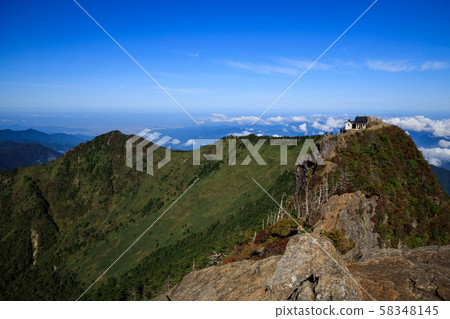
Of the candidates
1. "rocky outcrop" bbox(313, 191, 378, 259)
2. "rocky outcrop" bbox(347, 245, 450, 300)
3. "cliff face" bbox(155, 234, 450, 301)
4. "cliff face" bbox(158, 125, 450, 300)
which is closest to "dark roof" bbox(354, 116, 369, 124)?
"cliff face" bbox(158, 125, 450, 300)

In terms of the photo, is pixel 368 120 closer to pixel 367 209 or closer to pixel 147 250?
pixel 367 209

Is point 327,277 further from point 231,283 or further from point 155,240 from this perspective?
point 155,240

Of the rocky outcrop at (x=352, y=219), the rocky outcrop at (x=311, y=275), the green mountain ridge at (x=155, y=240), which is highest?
the rocky outcrop at (x=311, y=275)

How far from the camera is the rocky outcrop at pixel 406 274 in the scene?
14.0 meters

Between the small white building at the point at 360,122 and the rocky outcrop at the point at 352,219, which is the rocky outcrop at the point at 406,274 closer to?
the rocky outcrop at the point at 352,219

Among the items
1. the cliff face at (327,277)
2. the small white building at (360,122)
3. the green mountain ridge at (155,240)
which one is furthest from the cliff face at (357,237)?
the green mountain ridge at (155,240)

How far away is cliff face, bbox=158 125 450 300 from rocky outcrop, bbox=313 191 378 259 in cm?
14

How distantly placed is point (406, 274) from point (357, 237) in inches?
788

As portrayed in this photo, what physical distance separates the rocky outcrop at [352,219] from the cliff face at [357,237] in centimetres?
14

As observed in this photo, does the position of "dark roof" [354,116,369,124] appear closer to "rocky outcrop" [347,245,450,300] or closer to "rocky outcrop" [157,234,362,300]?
"rocky outcrop" [347,245,450,300]

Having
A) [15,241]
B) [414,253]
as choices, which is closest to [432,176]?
[414,253]

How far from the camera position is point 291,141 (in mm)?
168250

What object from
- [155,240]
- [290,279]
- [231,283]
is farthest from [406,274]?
[155,240]

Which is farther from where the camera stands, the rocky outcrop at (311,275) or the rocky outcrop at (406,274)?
the rocky outcrop at (406,274)
